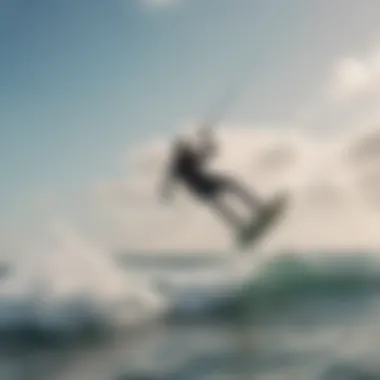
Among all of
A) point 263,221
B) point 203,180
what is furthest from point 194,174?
point 263,221

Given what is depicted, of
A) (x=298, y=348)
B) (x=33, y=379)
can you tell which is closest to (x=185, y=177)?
(x=298, y=348)

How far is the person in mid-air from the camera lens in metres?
3.12

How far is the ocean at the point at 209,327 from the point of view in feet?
9.87

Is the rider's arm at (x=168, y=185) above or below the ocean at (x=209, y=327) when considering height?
above

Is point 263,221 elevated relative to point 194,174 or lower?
lower

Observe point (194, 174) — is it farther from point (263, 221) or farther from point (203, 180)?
point (263, 221)

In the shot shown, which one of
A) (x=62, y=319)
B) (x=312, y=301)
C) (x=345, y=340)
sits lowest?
(x=345, y=340)

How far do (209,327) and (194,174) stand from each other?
707 millimetres

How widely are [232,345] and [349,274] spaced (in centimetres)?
65

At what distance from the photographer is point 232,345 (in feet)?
10.1

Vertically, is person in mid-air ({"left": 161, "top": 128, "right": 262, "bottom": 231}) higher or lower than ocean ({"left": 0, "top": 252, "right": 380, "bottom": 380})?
higher

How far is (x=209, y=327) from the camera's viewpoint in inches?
124

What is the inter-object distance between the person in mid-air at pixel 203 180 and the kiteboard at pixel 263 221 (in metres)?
0.03

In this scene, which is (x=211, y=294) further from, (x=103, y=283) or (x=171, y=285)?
(x=103, y=283)
